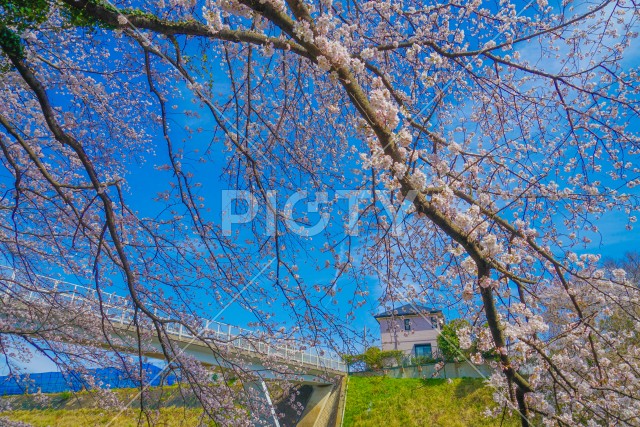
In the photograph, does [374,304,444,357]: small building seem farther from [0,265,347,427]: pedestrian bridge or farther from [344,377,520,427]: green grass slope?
[344,377,520,427]: green grass slope

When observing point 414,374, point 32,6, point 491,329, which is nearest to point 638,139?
point 491,329

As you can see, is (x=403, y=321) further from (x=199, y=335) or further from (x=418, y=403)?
(x=418, y=403)

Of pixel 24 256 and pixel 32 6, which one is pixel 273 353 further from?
pixel 32 6

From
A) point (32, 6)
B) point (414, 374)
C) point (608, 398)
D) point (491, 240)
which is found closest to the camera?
point (491, 240)

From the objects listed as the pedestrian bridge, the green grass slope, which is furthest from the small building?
the green grass slope

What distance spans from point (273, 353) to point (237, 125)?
299cm

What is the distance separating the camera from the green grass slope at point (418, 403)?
12.2 m

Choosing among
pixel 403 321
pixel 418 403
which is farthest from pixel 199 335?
pixel 418 403

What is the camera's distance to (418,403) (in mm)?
13766

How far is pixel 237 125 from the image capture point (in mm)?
3836

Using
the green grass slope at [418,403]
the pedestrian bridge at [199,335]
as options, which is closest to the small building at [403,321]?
the pedestrian bridge at [199,335]

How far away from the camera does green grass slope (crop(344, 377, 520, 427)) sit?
1217cm

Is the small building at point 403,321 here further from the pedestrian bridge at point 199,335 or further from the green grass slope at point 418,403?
the green grass slope at point 418,403

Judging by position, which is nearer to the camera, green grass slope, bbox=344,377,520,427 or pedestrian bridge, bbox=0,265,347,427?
pedestrian bridge, bbox=0,265,347,427
